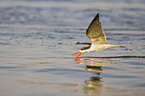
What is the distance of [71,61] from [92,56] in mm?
1136

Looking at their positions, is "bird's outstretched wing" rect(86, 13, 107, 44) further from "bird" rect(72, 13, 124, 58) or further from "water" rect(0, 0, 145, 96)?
"water" rect(0, 0, 145, 96)

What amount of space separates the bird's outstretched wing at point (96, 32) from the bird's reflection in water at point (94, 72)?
0.67 meters

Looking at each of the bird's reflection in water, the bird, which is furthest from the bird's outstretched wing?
the bird's reflection in water

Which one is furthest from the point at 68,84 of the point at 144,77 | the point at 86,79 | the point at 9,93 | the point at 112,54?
the point at 112,54

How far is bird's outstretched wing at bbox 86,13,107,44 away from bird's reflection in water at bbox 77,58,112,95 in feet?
2.19

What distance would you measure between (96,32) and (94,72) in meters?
1.16

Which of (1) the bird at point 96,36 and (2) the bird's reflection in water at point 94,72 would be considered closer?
(2) the bird's reflection in water at point 94,72

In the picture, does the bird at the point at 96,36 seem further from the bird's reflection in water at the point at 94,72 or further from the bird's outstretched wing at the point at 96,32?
the bird's reflection in water at the point at 94,72

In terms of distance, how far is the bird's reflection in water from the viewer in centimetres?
574

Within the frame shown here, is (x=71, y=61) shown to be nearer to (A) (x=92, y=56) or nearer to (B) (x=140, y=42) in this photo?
(A) (x=92, y=56)

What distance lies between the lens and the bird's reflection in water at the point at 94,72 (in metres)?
5.74

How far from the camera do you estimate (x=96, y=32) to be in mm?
7625

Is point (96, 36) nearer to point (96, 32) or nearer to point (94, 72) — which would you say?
point (96, 32)

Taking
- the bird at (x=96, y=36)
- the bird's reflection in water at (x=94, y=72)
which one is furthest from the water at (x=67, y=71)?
the bird at (x=96, y=36)
